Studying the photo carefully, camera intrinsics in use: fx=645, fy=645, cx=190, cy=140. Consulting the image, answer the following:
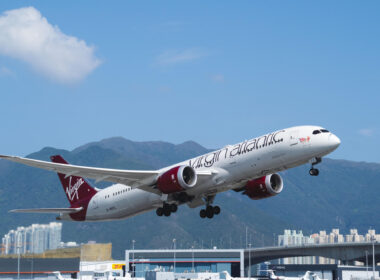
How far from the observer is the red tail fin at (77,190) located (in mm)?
64062

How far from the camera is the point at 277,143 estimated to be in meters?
48.1

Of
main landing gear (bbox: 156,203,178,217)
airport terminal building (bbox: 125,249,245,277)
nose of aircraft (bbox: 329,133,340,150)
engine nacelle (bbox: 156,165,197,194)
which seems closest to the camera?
nose of aircraft (bbox: 329,133,340,150)

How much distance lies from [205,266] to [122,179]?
118 metres

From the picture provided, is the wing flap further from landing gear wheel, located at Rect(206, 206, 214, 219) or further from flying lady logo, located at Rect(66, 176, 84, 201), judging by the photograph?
flying lady logo, located at Rect(66, 176, 84, 201)

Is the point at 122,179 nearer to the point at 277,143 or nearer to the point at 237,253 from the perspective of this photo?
the point at 277,143

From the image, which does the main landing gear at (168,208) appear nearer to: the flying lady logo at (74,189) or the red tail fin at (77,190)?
the red tail fin at (77,190)

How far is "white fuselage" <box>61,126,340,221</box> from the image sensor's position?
47.4m

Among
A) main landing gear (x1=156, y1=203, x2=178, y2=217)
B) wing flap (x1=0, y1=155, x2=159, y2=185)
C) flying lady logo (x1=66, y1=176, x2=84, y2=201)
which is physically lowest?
main landing gear (x1=156, y1=203, x2=178, y2=217)

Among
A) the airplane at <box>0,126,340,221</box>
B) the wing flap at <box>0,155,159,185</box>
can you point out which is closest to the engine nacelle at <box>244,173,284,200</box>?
the airplane at <box>0,126,340,221</box>

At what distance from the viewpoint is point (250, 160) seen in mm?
49094

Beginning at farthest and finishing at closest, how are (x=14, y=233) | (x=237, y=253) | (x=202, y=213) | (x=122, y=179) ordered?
1. (x=14, y=233)
2. (x=237, y=253)
3. (x=202, y=213)
4. (x=122, y=179)

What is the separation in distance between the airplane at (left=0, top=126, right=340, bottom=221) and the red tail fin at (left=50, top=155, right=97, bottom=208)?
852 mm

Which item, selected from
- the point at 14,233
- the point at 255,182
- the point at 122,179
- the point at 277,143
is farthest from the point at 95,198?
the point at 14,233

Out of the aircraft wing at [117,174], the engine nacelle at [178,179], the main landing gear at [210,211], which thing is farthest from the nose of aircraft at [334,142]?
the main landing gear at [210,211]
